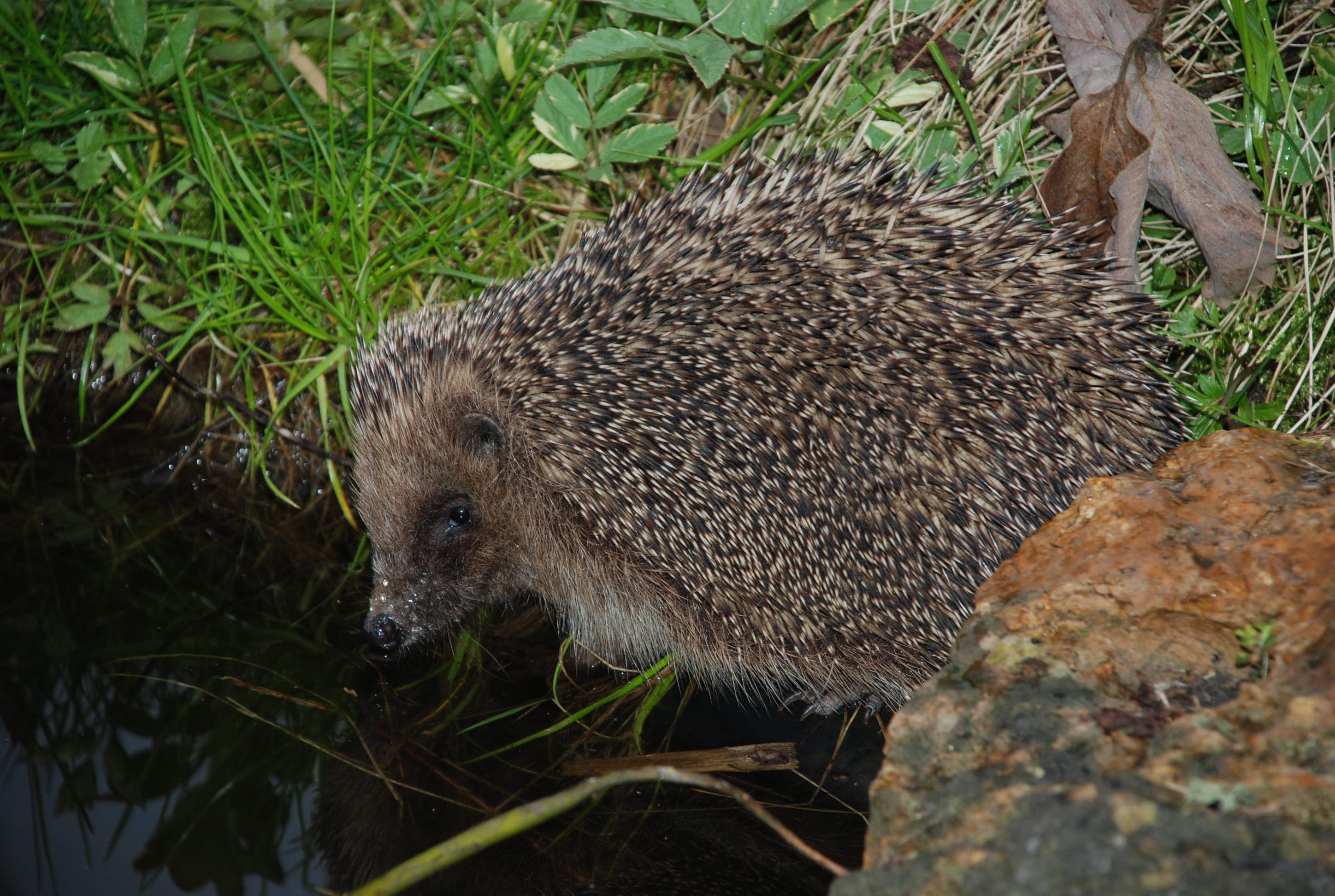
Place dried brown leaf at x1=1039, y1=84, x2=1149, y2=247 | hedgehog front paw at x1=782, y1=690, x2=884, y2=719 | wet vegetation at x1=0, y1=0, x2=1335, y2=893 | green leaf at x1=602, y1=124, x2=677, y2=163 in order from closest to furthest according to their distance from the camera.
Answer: wet vegetation at x1=0, y1=0, x2=1335, y2=893 < hedgehog front paw at x1=782, y1=690, x2=884, y2=719 < dried brown leaf at x1=1039, y1=84, x2=1149, y2=247 < green leaf at x1=602, y1=124, x2=677, y2=163

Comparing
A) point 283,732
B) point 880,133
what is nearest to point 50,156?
point 283,732

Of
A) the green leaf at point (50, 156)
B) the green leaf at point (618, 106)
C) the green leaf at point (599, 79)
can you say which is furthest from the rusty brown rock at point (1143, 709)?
the green leaf at point (50, 156)

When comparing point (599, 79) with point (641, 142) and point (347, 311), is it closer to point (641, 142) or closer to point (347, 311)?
point (641, 142)

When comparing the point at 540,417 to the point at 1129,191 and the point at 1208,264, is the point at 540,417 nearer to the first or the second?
the point at 1129,191

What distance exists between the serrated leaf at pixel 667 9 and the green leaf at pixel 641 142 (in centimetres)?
42

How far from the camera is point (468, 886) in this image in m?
2.88

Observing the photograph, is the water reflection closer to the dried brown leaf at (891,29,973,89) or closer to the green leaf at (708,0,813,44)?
the green leaf at (708,0,813,44)

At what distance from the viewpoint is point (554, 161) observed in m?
4.48

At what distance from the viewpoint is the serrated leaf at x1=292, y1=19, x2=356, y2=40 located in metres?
4.87

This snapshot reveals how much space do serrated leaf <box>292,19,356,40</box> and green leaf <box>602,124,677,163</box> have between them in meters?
1.50

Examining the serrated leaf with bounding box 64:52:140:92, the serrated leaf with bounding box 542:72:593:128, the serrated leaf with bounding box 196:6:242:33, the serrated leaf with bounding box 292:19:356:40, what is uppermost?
the serrated leaf with bounding box 542:72:593:128

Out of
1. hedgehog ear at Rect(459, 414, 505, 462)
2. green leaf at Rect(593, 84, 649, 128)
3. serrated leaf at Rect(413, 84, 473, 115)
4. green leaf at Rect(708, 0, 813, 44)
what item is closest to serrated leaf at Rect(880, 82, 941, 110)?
green leaf at Rect(708, 0, 813, 44)

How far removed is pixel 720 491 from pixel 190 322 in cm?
289

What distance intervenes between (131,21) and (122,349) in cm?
145
